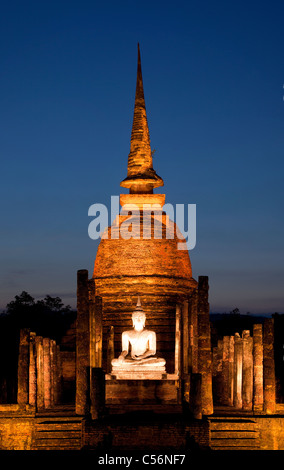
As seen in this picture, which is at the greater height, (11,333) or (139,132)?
(139,132)

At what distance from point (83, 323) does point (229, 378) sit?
560 cm

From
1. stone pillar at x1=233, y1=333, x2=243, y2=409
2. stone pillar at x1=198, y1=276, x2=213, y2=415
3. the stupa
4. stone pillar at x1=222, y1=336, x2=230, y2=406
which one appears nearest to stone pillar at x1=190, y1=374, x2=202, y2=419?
the stupa

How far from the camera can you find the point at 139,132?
89.0ft

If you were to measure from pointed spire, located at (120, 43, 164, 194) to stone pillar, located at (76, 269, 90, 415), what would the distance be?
33.9ft

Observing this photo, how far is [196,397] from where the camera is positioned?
1431cm

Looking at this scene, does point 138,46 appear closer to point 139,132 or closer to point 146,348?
point 139,132

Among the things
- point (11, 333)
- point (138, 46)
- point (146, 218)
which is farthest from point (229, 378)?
point (11, 333)

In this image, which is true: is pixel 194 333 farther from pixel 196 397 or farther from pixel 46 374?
pixel 46 374

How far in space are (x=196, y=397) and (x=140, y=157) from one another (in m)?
14.0

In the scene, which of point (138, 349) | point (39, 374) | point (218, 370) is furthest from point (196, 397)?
point (218, 370)

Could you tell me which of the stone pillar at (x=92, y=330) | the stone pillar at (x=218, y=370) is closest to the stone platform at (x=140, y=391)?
the stone pillar at (x=92, y=330)

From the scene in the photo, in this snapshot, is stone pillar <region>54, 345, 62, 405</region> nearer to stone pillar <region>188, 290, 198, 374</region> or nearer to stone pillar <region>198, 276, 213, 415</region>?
stone pillar <region>188, 290, 198, 374</region>

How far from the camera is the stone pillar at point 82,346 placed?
15516 mm

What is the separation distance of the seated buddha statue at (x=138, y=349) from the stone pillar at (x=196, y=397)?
230cm
